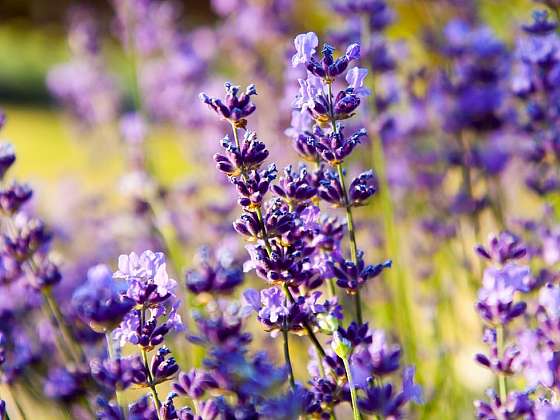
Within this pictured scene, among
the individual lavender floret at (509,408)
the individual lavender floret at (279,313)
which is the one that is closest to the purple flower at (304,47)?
the individual lavender floret at (279,313)

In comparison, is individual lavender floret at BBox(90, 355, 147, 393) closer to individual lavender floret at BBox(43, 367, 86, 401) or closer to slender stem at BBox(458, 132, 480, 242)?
individual lavender floret at BBox(43, 367, 86, 401)

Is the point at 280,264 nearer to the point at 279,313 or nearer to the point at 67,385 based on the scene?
the point at 279,313

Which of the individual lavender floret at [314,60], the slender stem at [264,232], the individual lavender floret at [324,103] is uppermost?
the individual lavender floret at [314,60]

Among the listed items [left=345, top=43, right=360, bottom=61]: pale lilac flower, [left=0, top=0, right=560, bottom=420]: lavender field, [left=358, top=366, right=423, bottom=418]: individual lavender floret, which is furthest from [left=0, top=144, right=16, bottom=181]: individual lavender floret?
[left=358, top=366, right=423, bottom=418]: individual lavender floret

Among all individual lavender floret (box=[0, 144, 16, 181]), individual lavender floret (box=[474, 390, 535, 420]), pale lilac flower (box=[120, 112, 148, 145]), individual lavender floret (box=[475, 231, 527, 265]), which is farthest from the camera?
pale lilac flower (box=[120, 112, 148, 145])

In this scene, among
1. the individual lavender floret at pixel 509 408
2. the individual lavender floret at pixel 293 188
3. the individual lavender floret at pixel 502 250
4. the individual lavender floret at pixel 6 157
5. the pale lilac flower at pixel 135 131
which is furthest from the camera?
the pale lilac flower at pixel 135 131

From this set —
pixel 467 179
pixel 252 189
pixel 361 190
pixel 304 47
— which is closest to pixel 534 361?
pixel 361 190

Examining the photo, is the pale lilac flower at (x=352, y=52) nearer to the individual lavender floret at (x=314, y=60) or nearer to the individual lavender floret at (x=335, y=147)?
the individual lavender floret at (x=314, y=60)
